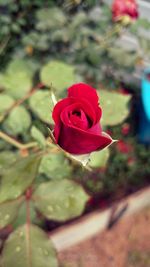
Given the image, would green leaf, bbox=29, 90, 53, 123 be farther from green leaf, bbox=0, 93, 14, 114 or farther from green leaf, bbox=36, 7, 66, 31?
green leaf, bbox=36, 7, 66, 31

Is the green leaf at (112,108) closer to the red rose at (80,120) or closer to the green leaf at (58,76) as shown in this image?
the green leaf at (58,76)

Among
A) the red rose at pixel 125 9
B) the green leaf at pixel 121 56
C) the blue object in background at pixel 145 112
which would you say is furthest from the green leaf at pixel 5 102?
the blue object in background at pixel 145 112

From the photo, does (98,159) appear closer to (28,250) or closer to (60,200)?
(60,200)

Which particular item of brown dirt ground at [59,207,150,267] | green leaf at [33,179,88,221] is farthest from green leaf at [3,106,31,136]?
brown dirt ground at [59,207,150,267]

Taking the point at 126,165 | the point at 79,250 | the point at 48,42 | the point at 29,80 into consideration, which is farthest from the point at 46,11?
the point at 79,250

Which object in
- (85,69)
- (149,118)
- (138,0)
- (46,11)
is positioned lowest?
(149,118)

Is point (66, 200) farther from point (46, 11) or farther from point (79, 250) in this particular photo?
point (79, 250)

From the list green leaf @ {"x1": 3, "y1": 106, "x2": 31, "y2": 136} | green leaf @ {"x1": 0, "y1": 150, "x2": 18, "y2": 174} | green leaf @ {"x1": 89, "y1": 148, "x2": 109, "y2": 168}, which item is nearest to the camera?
green leaf @ {"x1": 89, "y1": 148, "x2": 109, "y2": 168}

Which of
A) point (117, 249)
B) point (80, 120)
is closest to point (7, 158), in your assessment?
point (80, 120)
